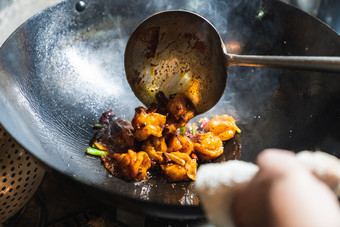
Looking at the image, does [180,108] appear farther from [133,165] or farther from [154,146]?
[133,165]

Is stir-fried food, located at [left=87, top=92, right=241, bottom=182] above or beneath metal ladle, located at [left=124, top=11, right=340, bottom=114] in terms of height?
beneath

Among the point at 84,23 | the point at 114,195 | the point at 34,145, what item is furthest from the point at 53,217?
the point at 84,23

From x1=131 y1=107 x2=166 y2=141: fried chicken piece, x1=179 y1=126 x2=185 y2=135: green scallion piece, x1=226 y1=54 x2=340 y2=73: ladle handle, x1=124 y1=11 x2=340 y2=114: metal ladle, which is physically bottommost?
x1=179 y1=126 x2=185 y2=135: green scallion piece

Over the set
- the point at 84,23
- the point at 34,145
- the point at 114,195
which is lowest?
the point at 114,195

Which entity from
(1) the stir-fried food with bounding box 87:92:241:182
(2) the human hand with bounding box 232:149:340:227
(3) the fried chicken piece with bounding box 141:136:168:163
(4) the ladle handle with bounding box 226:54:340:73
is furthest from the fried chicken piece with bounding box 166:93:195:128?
(2) the human hand with bounding box 232:149:340:227

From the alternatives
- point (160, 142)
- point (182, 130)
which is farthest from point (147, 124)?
point (182, 130)

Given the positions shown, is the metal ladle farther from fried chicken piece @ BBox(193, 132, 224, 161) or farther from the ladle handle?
the ladle handle

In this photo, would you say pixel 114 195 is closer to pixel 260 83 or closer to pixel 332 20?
pixel 260 83

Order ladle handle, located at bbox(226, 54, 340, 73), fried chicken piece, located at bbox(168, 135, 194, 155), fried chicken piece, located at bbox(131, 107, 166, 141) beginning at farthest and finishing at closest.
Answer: fried chicken piece, located at bbox(168, 135, 194, 155)
fried chicken piece, located at bbox(131, 107, 166, 141)
ladle handle, located at bbox(226, 54, 340, 73)

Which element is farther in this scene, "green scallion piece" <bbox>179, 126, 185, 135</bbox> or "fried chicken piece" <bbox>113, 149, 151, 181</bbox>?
"green scallion piece" <bbox>179, 126, 185, 135</bbox>

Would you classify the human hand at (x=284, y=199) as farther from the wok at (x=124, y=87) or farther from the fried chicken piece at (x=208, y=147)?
the fried chicken piece at (x=208, y=147)
